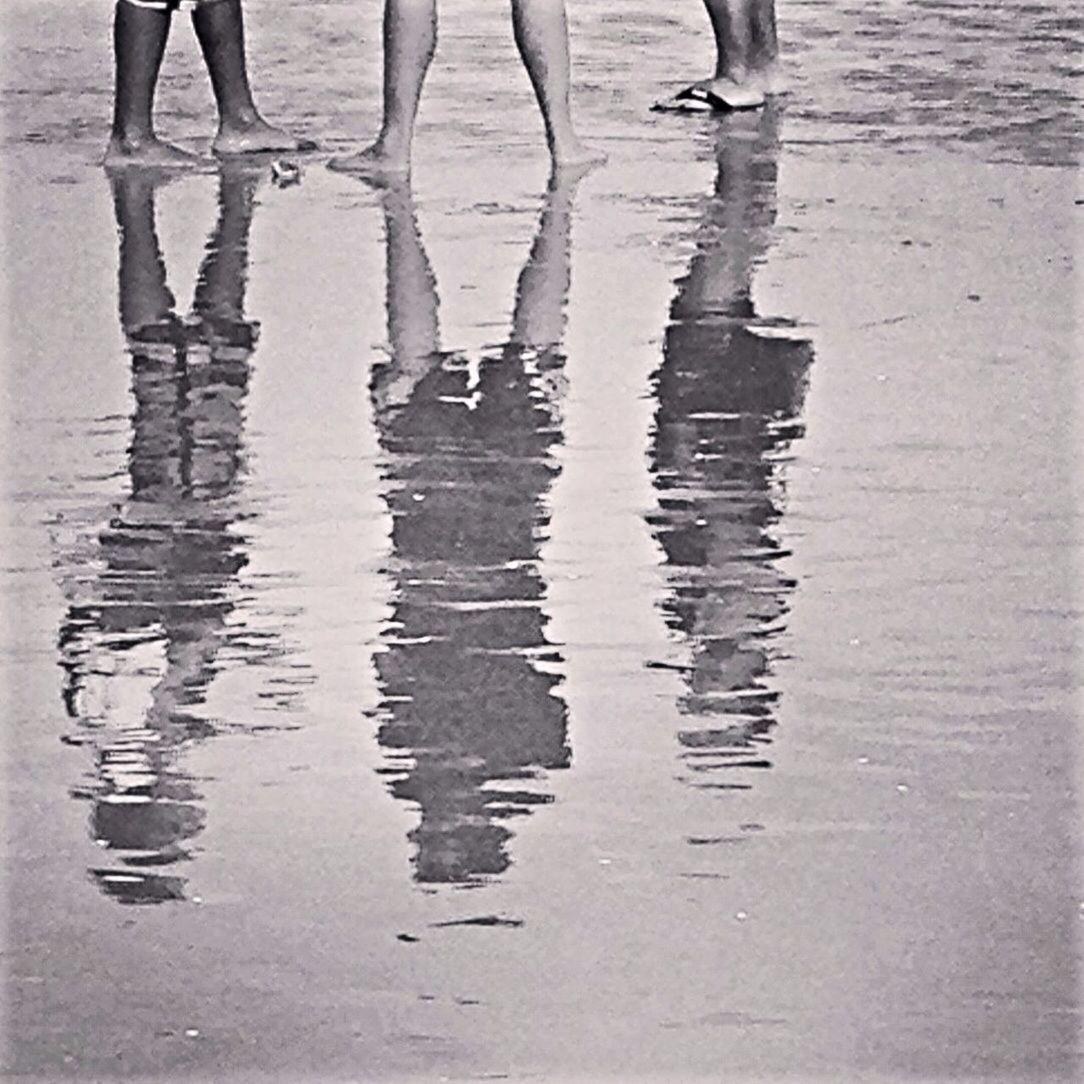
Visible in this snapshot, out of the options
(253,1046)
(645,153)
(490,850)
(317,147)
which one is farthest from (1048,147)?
(253,1046)

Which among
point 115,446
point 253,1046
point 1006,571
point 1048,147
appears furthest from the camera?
point 1048,147

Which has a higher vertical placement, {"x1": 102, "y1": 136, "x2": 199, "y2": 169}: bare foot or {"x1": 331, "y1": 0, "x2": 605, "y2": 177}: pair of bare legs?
{"x1": 331, "y1": 0, "x2": 605, "y2": 177}: pair of bare legs

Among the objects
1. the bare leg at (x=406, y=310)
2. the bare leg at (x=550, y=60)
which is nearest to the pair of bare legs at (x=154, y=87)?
the bare leg at (x=550, y=60)

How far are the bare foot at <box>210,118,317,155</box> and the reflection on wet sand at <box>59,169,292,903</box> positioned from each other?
79.1 inches

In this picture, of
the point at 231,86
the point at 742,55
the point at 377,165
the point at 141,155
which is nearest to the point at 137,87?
the point at 141,155

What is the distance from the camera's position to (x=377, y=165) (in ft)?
32.8

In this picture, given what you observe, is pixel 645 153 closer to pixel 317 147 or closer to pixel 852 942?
pixel 317 147

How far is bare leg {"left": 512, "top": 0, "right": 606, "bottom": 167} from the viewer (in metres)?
10.0

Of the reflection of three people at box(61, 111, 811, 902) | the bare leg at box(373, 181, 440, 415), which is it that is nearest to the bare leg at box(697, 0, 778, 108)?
the bare leg at box(373, 181, 440, 415)

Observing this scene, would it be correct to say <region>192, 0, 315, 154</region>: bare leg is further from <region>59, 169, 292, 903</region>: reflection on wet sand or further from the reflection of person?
<region>59, 169, 292, 903</region>: reflection on wet sand

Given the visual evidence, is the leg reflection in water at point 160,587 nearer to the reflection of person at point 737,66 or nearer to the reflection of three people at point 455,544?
the reflection of three people at point 455,544

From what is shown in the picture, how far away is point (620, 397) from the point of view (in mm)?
7105

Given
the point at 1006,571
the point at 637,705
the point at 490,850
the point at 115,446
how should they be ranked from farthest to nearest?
the point at 115,446, the point at 1006,571, the point at 637,705, the point at 490,850

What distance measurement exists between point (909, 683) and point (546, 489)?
1.32 metres
